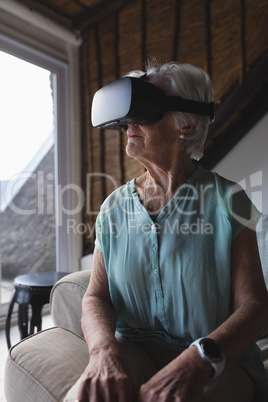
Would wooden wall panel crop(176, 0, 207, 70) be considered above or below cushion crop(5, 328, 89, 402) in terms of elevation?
above

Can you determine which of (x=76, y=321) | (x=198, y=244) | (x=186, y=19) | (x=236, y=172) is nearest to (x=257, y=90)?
(x=236, y=172)

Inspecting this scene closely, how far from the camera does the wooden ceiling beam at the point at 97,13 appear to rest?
2.86 meters

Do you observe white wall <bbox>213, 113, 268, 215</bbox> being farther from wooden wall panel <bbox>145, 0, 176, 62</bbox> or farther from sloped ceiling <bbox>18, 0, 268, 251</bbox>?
wooden wall panel <bbox>145, 0, 176, 62</bbox>

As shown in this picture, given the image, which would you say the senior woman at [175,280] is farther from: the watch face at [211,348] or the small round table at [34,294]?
the small round table at [34,294]

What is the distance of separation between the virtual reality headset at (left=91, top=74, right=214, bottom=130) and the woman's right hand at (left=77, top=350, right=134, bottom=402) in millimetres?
664

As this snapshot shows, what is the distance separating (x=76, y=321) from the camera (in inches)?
55.1

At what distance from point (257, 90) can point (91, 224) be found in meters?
1.75

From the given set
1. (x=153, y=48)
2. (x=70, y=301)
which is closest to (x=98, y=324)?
(x=70, y=301)

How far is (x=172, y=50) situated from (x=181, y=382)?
241cm

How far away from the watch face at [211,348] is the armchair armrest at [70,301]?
671 mm

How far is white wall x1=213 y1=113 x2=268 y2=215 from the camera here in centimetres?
216

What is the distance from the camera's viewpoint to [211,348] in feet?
2.65

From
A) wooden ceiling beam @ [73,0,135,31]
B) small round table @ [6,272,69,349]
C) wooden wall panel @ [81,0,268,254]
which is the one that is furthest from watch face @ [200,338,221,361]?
wooden ceiling beam @ [73,0,135,31]

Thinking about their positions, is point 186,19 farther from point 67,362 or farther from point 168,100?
point 67,362
